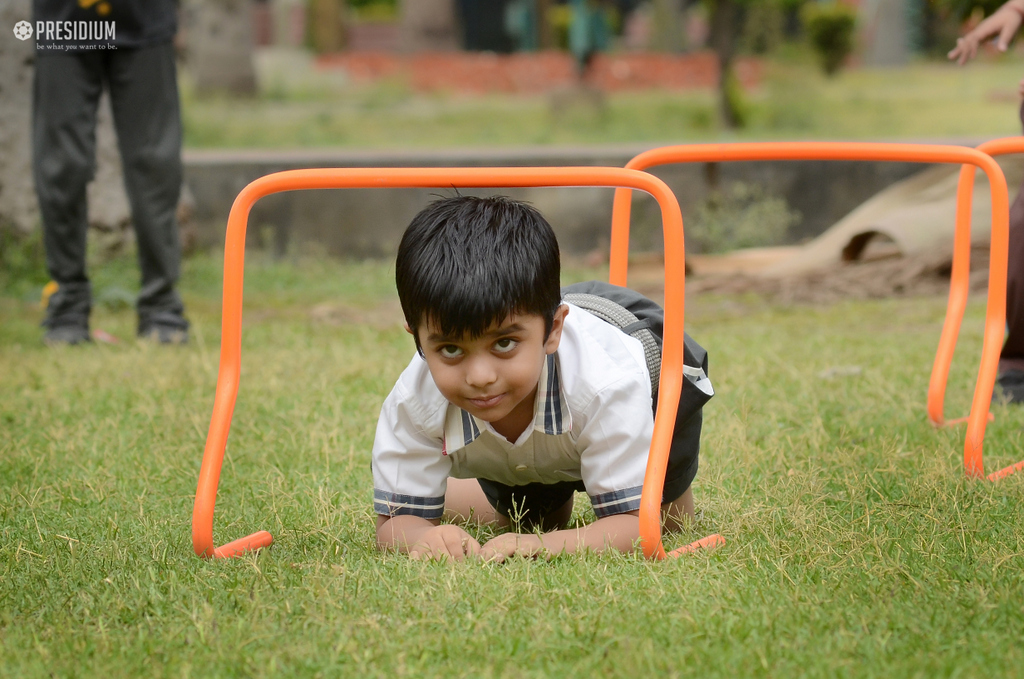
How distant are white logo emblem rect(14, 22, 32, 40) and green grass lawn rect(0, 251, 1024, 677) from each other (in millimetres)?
2533

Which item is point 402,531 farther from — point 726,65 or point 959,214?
point 726,65

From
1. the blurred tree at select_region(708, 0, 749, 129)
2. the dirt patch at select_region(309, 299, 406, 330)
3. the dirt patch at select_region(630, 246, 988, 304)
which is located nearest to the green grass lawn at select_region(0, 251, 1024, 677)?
the dirt patch at select_region(309, 299, 406, 330)

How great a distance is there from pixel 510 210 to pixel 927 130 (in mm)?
11171

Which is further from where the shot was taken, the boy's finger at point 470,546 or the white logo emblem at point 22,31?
the white logo emblem at point 22,31

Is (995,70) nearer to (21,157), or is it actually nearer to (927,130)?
(927,130)

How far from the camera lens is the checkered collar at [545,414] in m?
2.03

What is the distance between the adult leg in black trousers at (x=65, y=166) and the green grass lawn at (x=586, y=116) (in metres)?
6.14

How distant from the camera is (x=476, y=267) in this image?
1839 millimetres

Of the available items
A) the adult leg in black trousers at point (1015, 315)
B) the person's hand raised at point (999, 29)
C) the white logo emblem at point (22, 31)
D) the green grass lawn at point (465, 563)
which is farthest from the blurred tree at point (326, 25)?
the person's hand raised at point (999, 29)

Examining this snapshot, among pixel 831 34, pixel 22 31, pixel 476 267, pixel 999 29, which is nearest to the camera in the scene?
pixel 476 267

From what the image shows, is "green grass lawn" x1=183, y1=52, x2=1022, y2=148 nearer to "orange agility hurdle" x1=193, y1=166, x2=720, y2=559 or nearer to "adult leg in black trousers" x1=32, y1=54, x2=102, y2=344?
"adult leg in black trousers" x1=32, y1=54, x2=102, y2=344

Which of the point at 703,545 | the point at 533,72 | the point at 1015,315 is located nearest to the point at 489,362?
the point at 703,545

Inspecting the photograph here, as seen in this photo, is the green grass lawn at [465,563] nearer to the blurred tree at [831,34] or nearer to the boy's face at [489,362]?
the boy's face at [489,362]

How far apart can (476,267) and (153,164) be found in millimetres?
2888
